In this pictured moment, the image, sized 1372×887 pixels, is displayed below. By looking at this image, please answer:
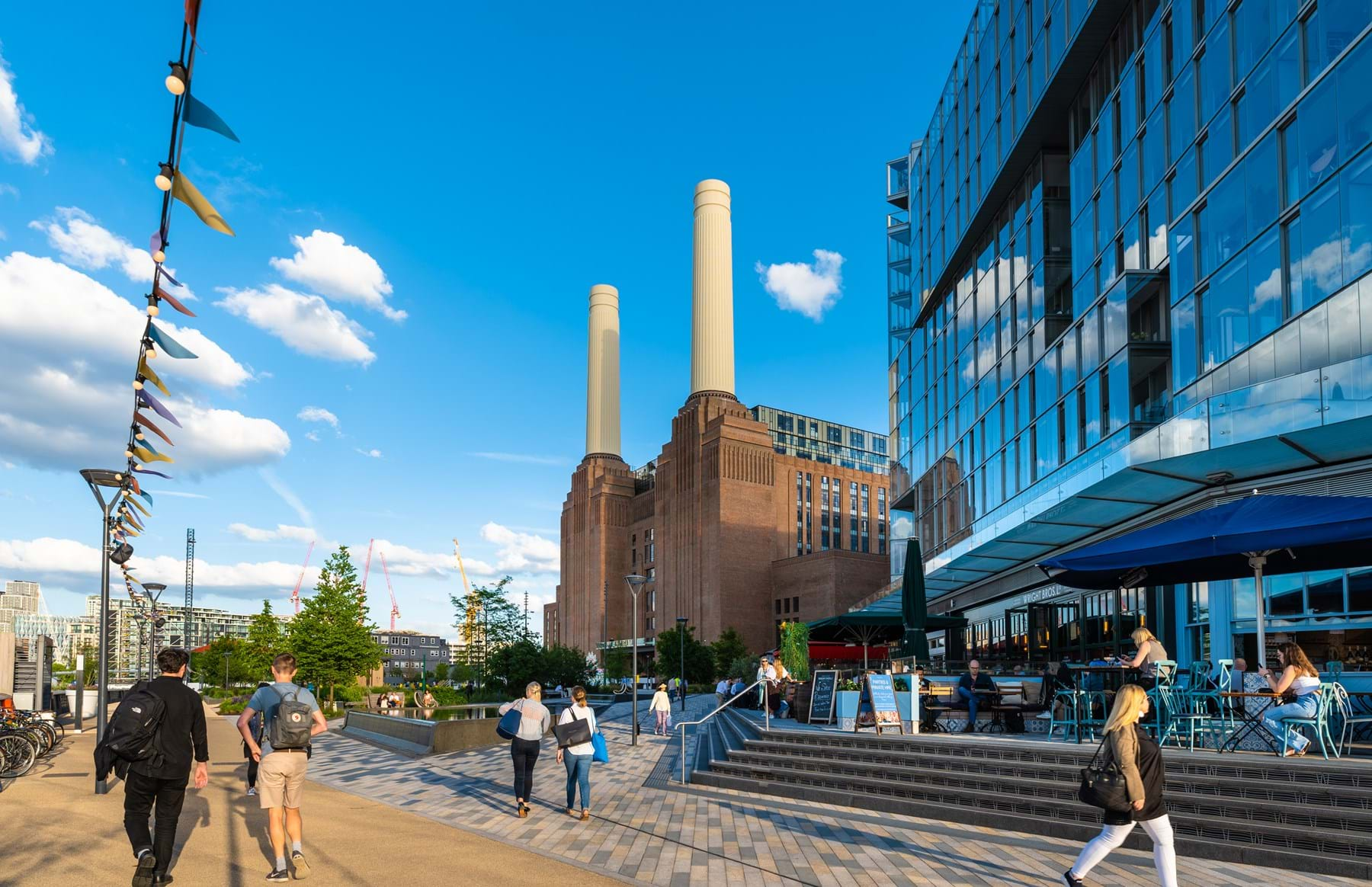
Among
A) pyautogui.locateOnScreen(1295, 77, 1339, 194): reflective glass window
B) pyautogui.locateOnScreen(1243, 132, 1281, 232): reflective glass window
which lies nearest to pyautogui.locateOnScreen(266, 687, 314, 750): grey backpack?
pyautogui.locateOnScreen(1295, 77, 1339, 194): reflective glass window

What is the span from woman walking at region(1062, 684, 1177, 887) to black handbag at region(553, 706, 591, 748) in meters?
6.76

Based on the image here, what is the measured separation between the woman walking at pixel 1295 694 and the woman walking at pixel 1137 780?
4314 mm

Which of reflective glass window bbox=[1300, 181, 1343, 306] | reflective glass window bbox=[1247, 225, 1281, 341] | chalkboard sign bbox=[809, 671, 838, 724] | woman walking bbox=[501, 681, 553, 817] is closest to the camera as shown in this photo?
woman walking bbox=[501, 681, 553, 817]

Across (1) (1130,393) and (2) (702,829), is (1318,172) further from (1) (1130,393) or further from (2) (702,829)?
(2) (702,829)

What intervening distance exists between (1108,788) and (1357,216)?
1174cm

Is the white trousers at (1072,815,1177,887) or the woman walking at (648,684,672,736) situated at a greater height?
the white trousers at (1072,815,1177,887)

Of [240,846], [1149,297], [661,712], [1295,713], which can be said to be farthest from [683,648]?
[1295,713]

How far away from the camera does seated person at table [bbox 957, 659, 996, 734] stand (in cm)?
1669

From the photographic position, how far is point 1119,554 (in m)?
12.2

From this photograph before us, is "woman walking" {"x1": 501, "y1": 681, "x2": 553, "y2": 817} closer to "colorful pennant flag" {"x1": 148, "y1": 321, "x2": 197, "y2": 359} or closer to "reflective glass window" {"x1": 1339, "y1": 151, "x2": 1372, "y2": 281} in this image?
"colorful pennant flag" {"x1": 148, "y1": 321, "x2": 197, "y2": 359}

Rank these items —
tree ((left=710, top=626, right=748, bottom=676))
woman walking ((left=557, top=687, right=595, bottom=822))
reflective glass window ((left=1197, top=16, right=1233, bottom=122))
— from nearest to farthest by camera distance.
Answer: woman walking ((left=557, top=687, right=595, bottom=822)), reflective glass window ((left=1197, top=16, right=1233, bottom=122)), tree ((left=710, top=626, right=748, bottom=676))

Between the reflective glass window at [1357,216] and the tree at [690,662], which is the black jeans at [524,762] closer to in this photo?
the reflective glass window at [1357,216]

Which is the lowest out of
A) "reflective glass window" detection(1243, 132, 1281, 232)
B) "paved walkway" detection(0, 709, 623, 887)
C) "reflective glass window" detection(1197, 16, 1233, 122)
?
"paved walkway" detection(0, 709, 623, 887)

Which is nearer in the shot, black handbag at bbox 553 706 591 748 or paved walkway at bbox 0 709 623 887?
paved walkway at bbox 0 709 623 887
